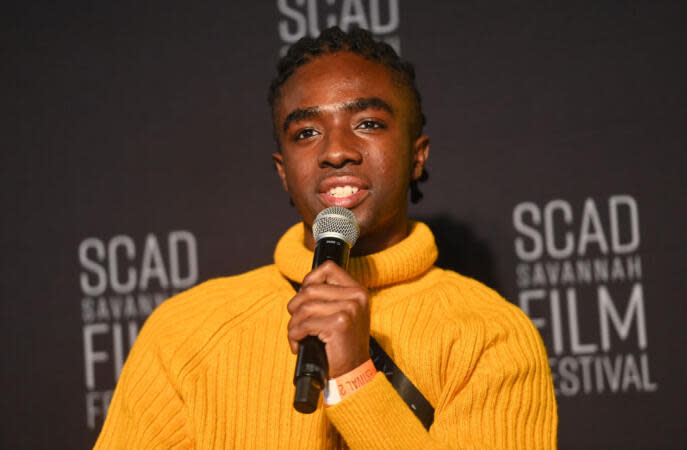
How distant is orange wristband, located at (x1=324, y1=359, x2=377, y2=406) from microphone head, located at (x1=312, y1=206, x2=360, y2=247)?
18 centimetres

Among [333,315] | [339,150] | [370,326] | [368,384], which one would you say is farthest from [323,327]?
[339,150]

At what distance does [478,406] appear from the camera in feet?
3.57

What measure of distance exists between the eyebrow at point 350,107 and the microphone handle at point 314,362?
1.04 ft

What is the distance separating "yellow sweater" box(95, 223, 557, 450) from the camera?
1.08 m

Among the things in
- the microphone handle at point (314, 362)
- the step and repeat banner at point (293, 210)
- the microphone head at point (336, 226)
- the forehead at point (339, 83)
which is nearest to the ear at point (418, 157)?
the forehead at point (339, 83)

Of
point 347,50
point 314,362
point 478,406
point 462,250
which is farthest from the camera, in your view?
point 462,250

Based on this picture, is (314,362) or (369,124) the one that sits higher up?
(369,124)

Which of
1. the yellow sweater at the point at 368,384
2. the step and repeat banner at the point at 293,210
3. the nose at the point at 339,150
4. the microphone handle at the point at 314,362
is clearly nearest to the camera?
the microphone handle at the point at 314,362

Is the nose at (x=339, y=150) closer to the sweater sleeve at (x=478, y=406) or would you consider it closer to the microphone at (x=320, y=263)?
the microphone at (x=320, y=263)

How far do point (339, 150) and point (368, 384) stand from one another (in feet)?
1.32

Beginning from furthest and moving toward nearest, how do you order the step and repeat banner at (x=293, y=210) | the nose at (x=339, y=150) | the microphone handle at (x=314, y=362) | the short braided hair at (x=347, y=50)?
the step and repeat banner at (x=293, y=210)
the short braided hair at (x=347, y=50)
the nose at (x=339, y=150)
the microphone handle at (x=314, y=362)

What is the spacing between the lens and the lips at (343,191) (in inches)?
47.2

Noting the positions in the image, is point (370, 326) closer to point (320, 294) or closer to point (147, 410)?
point (320, 294)

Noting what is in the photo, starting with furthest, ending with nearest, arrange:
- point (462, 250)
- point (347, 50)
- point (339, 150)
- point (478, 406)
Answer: point (462, 250)
point (347, 50)
point (339, 150)
point (478, 406)
